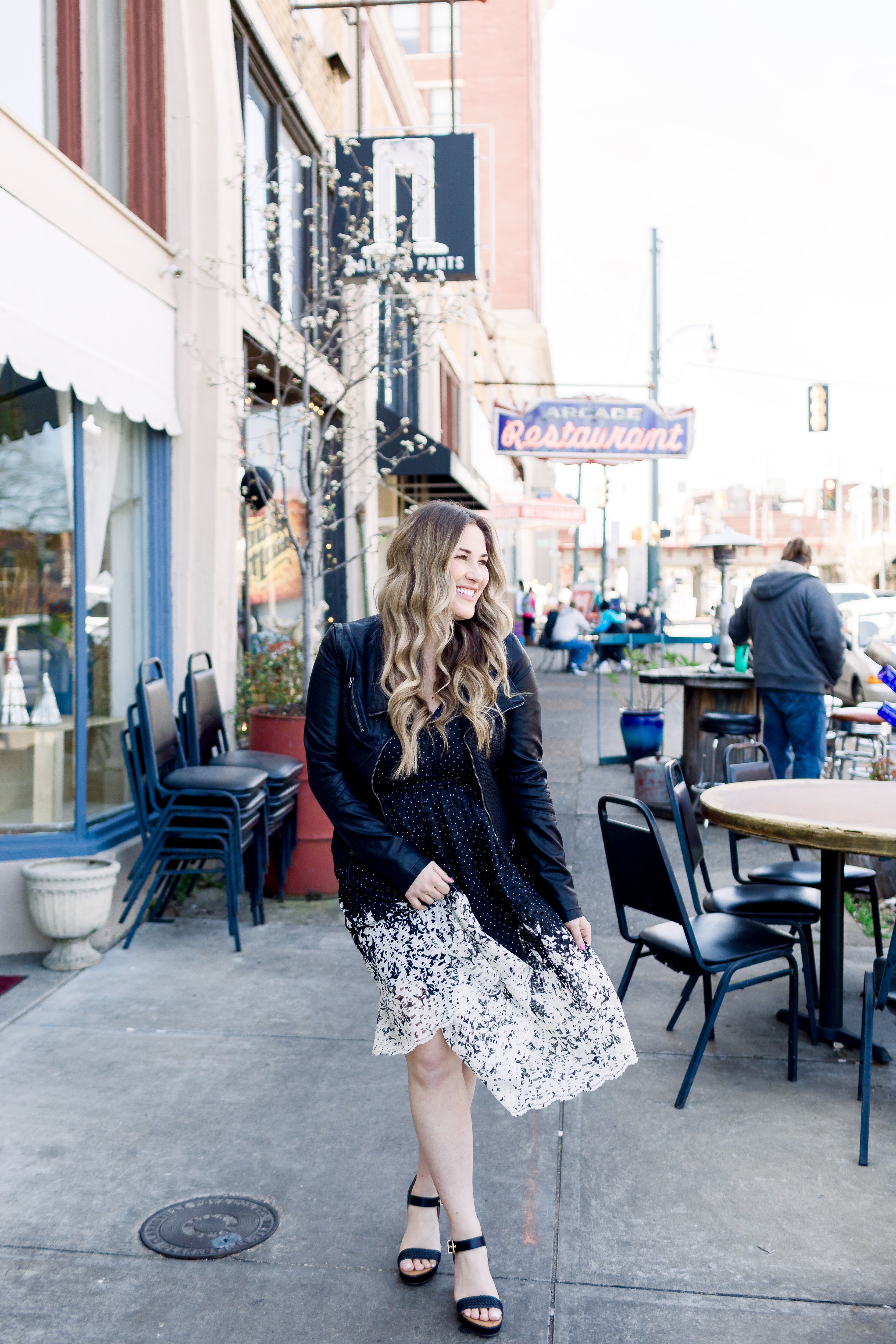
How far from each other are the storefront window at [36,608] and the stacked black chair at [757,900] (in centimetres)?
326

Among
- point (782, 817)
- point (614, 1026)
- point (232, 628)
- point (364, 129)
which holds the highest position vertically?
point (364, 129)

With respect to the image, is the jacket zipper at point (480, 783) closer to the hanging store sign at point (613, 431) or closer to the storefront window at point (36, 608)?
the storefront window at point (36, 608)

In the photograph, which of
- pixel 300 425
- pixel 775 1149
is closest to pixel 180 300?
pixel 300 425

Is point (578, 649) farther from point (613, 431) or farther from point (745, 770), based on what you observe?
point (745, 770)

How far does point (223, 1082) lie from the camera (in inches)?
160

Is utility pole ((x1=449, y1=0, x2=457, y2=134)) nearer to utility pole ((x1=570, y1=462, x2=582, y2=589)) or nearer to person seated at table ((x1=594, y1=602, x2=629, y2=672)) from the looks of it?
person seated at table ((x1=594, y1=602, x2=629, y2=672))

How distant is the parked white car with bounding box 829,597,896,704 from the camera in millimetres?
13539

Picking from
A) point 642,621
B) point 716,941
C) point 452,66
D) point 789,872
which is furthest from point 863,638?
point 716,941

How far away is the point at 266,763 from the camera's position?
6.33 meters

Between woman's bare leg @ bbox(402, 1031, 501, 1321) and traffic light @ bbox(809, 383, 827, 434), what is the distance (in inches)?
983

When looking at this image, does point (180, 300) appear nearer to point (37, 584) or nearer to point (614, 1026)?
point (37, 584)

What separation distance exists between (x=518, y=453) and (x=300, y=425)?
792 centimetres

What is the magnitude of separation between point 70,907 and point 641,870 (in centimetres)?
262

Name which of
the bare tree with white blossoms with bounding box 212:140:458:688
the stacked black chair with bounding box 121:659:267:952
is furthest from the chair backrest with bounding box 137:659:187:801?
the bare tree with white blossoms with bounding box 212:140:458:688
